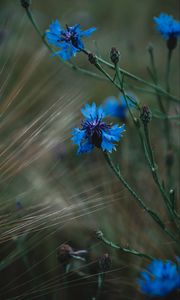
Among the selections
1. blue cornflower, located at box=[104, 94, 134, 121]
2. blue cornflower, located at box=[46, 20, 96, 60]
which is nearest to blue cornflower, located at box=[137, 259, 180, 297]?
blue cornflower, located at box=[46, 20, 96, 60]

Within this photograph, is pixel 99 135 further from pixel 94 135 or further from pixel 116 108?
pixel 116 108

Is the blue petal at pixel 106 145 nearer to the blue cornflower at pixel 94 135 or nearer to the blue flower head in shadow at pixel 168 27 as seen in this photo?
the blue cornflower at pixel 94 135

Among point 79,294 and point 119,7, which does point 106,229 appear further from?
point 119,7

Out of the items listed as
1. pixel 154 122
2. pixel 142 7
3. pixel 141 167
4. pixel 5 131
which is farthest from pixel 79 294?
pixel 142 7

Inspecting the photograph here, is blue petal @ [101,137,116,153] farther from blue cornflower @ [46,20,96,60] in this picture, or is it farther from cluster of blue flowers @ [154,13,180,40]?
cluster of blue flowers @ [154,13,180,40]

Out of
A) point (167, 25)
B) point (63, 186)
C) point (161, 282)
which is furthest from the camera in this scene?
point (63, 186)

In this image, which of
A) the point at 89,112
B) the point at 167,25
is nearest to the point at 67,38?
the point at 89,112
